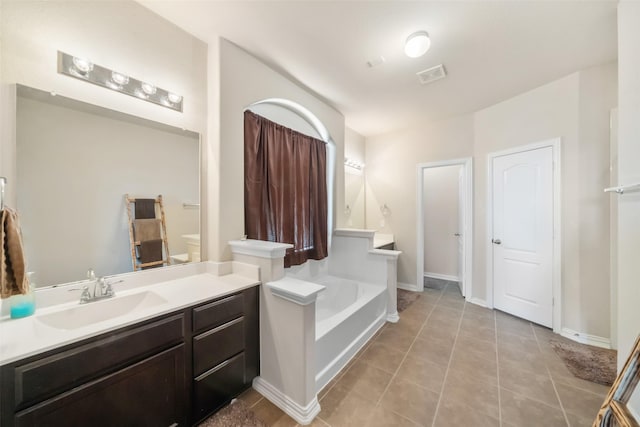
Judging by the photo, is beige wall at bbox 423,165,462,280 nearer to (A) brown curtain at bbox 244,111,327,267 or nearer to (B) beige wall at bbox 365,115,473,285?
(B) beige wall at bbox 365,115,473,285

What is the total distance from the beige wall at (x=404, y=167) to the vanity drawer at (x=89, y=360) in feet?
11.3

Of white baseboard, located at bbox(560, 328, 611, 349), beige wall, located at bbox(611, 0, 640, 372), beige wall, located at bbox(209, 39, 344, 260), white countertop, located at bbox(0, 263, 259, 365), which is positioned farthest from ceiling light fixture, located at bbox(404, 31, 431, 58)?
white baseboard, located at bbox(560, 328, 611, 349)

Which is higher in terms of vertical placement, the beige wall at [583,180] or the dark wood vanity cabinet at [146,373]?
the beige wall at [583,180]

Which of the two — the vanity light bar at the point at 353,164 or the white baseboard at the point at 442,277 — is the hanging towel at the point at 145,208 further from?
the white baseboard at the point at 442,277

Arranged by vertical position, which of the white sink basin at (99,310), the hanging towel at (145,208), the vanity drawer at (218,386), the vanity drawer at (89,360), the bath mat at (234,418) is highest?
the hanging towel at (145,208)

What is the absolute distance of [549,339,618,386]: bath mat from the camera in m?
1.74

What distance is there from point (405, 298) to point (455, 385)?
170 cm

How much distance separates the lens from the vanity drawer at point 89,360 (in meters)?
0.85

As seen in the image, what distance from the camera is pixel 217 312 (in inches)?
55.4

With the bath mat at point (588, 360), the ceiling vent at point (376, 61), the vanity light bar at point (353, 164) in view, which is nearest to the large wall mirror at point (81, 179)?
the ceiling vent at point (376, 61)

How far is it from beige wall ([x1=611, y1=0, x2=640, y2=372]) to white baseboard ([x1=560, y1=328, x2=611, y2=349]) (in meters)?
1.14

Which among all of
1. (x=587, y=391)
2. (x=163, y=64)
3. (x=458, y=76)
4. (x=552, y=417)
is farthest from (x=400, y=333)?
(x=163, y=64)

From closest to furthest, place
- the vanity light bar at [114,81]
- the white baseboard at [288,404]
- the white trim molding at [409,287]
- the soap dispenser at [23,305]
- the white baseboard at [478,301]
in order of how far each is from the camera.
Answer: the soap dispenser at [23,305] < the vanity light bar at [114,81] < the white baseboard at [288,404] < the white baseboard at [478,301] < the white trim molding at [409,287]

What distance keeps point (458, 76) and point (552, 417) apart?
9.57 ft
